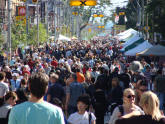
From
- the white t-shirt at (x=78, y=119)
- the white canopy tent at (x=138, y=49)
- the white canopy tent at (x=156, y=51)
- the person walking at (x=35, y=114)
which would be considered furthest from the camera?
the white canopy tent at (x=138, y=49)

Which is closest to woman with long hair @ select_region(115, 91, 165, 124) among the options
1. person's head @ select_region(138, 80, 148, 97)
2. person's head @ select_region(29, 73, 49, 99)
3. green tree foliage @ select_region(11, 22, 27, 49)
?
person's head @ select_region(29, 73, 49, 99)

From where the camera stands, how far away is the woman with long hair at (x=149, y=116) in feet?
14.2

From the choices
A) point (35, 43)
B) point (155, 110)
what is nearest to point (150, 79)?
point (155, 110)

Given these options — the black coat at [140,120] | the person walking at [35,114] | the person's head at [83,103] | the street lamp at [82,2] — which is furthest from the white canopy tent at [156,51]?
the person walking at [35,114]

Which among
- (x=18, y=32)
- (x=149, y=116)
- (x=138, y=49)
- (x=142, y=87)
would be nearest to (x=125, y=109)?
(x=149, y=116)

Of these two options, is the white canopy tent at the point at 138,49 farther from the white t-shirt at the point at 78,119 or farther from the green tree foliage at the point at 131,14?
the green tree foliage at the point at 131,14

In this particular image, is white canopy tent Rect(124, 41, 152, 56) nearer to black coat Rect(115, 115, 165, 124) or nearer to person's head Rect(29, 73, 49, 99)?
black coat Rect(115, 115, 165, 124)

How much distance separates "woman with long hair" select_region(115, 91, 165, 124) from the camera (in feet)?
14.2

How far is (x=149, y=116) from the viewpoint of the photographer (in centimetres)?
458

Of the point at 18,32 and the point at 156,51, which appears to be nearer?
the point at 156,51

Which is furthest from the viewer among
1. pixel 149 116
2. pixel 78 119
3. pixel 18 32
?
pixel 18 32

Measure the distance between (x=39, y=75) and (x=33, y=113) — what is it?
0.38 meters

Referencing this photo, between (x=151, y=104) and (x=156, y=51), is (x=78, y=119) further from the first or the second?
(x=156, y=51)

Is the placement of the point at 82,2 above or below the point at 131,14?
below
